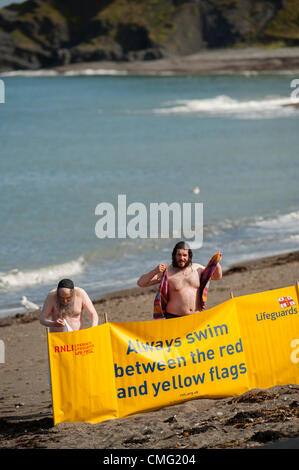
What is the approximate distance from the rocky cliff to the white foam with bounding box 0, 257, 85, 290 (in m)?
149

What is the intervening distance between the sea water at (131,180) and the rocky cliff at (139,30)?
9198 centimetres

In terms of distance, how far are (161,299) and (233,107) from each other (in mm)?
65477

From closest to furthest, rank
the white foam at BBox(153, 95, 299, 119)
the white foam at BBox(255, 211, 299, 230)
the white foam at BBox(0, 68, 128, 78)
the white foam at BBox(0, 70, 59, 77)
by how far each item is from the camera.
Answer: the white foam at BBox(255, 211, 299, 230) < the white foam at BBox(153, 95, 299, 119) < the white foam at BBox(0, 68, 128, 78) < the white foam at BBox(0, 70, 59, 77)

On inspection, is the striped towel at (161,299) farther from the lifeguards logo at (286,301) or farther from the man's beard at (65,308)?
the lifeguards logo at (286,301)

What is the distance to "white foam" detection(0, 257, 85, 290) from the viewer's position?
1697 cm

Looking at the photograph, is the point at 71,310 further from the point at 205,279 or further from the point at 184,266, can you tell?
the point at 205,279

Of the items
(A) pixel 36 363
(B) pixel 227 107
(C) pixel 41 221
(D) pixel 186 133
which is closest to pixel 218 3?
(B) pixel 227 107

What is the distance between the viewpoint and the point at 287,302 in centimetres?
835

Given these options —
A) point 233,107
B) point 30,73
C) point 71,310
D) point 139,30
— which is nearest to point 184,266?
point 71,310

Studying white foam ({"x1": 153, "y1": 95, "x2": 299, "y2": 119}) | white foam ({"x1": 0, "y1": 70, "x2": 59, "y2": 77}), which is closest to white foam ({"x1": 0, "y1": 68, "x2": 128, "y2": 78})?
white foam ({"x1": 0, "y1": 70, "x2": 59, "y2": 77})

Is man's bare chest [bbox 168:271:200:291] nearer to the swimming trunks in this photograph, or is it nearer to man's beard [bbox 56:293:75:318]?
the swimming trunks

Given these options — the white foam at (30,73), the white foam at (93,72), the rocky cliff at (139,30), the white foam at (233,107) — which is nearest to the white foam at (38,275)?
the white foam at (233,107)

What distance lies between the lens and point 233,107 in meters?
72.4
